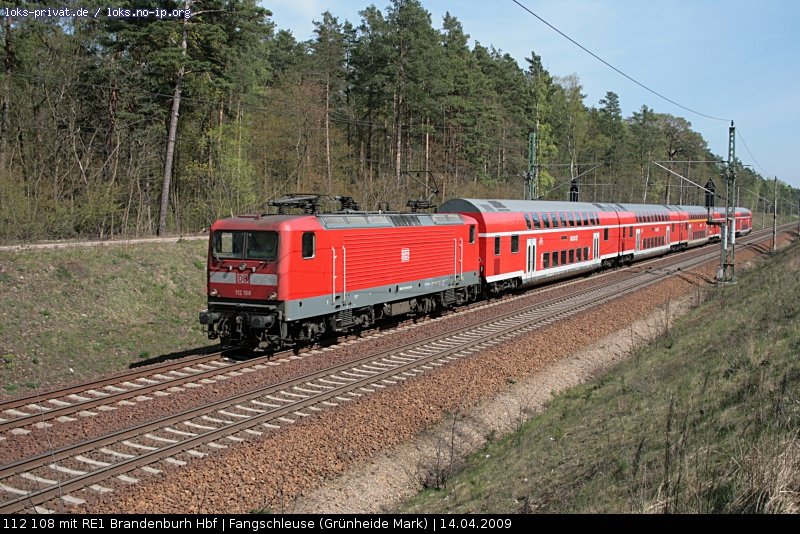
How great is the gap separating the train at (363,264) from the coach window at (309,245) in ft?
0.08

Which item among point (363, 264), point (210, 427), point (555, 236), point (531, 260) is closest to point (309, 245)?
point (363, 264)

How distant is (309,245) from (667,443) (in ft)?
35.3

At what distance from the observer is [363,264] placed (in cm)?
1778

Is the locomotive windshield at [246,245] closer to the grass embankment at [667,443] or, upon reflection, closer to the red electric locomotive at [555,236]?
the grass embankment at [667,443]

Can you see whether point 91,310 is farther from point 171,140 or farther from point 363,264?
point 171,140

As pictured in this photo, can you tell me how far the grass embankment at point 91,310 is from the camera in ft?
52.4

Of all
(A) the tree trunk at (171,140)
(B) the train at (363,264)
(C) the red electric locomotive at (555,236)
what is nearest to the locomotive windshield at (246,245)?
(B) the train at (363,264)

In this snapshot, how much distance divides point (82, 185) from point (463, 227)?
726 inches

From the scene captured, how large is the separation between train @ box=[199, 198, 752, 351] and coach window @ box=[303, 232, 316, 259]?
24 millimetres

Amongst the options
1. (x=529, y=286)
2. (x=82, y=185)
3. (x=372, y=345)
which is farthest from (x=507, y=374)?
(x=82, y=185)

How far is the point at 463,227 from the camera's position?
23125 millimetres

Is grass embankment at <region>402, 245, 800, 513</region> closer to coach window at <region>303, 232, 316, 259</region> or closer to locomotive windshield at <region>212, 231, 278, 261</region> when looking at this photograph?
coach window at <region>303, 232, 316, 259</region>

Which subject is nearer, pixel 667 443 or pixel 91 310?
pixel 667 443
